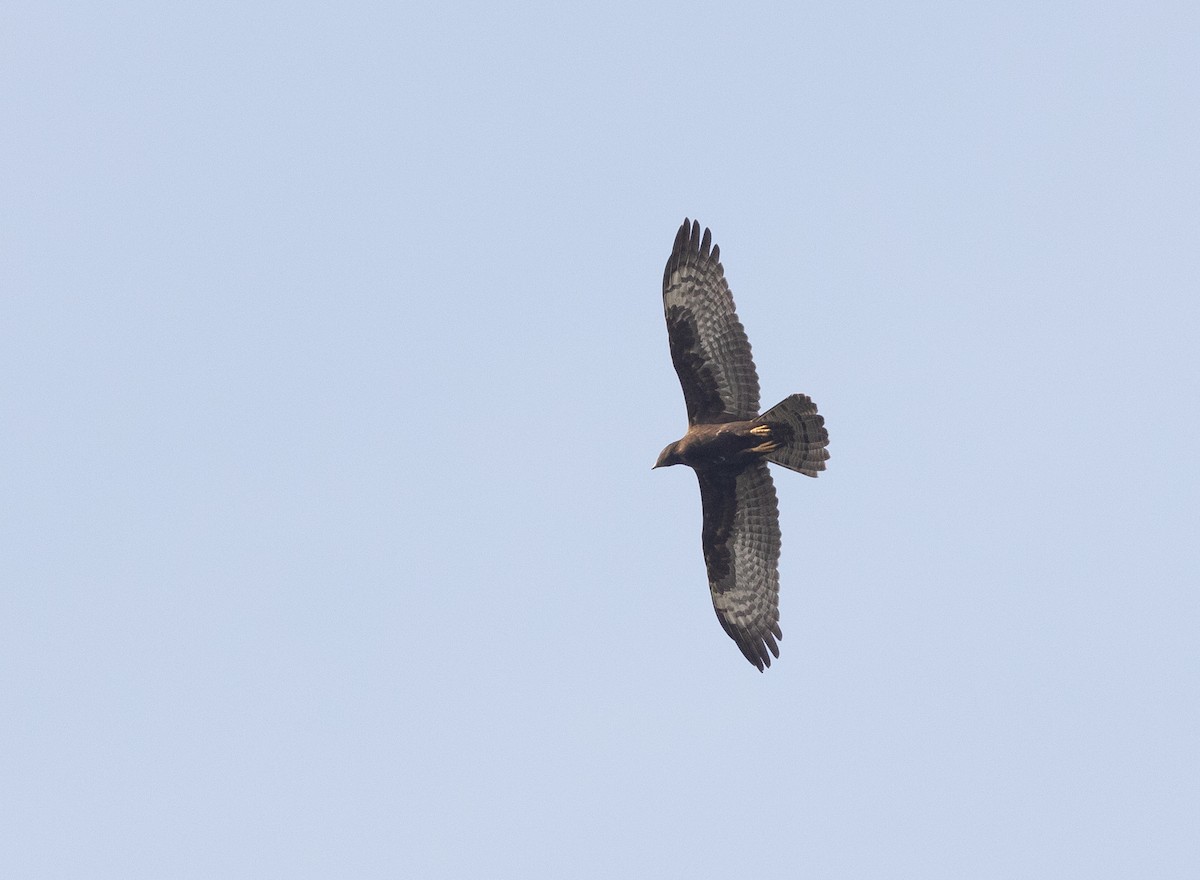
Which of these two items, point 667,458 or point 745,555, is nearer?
point 667,458

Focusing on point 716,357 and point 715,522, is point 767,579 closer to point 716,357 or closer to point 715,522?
point 715,522

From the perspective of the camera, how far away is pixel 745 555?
63.3 feet

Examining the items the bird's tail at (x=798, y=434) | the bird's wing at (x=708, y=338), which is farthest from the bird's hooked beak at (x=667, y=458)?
the bird's tail at (x=798, y=434)

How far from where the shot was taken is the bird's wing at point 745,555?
18969 mm

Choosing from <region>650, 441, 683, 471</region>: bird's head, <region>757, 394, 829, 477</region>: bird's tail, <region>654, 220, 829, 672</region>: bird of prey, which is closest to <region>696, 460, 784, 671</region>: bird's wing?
<region>654, 220, 829, 672</region>: bird of prey

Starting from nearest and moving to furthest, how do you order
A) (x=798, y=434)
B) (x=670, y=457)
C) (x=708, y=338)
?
(x=798, y=434) → (x=708, y=338) → (x=670, y=457)

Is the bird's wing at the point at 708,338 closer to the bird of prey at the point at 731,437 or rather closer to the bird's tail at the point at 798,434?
the bird of prey at the point at 731,437

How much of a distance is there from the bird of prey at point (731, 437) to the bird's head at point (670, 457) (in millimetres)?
16

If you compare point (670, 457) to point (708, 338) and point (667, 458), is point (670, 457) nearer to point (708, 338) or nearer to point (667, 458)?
point (667, 458)

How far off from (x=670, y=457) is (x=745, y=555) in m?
1.58

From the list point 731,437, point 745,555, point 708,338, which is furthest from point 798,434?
point 745,555

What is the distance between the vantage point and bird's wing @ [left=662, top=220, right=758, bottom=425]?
1820 centimetres

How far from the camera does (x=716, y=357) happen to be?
18.3 m

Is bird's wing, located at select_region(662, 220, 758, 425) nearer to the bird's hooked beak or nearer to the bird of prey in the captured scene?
the bird of prey
